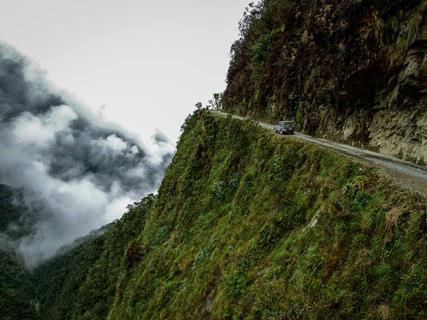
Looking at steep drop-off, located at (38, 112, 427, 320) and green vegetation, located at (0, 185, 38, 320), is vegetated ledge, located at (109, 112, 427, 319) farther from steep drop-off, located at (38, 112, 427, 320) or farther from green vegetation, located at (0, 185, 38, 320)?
green vegetation, located at (0, 185, 38, 320)

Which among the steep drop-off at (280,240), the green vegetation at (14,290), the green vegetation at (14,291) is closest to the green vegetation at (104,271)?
the green vegetation at (14,291)

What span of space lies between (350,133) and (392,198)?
52.5 feet

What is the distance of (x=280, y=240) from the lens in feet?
45.9

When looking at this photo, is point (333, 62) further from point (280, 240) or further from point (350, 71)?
point (280, 240)

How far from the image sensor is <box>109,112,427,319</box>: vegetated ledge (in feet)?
28.7

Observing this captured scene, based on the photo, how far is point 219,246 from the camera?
63.2 feet

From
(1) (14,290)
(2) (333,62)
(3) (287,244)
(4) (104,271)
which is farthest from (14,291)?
(3) (287,244)

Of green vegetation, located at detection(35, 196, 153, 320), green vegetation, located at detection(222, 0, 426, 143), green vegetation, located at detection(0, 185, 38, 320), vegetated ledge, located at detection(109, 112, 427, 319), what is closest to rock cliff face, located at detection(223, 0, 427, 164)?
green vegetation, located at detection(222, 0, 426, 143)

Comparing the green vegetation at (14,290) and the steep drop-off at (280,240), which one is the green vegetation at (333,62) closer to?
the steep drop-off at (280,240)

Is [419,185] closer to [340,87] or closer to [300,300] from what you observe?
[300,300]

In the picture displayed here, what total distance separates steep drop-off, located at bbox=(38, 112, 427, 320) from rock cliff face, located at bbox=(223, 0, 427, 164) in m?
5.80

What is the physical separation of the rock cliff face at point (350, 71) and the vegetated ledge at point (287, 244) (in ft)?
19.0

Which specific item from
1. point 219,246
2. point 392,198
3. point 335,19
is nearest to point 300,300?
point 392,198

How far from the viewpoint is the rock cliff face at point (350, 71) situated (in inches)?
784
